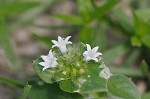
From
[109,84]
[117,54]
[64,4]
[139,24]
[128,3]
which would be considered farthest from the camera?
[64,4]

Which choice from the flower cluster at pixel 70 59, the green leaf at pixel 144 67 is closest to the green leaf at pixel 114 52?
the green leaf at pixel 144 67

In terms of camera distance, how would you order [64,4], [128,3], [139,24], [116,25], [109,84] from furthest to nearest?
[64,4] → [128,3] → [116,25] → [139,24] → [109,84]

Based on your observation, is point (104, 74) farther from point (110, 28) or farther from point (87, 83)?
point (110, 28)

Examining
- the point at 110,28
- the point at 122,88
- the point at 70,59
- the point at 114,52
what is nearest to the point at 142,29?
the point at 114,52

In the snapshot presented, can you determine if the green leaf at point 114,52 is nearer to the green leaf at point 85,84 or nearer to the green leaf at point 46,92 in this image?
the green leaf at point 46,92

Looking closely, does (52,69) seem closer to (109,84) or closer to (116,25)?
(109,84)

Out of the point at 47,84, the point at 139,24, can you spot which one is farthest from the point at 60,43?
the point at 139,24

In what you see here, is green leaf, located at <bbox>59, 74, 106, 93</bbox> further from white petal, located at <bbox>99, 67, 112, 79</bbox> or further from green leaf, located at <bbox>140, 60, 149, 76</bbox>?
green leaf, located at <bbox>140, 60, 149, 76</bbox>

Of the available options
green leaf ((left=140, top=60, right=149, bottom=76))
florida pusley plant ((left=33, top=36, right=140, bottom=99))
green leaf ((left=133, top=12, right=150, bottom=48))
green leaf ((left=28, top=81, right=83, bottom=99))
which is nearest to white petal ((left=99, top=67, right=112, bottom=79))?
florida pusley plant ((left=33, top=36, right=140, bottom=99))

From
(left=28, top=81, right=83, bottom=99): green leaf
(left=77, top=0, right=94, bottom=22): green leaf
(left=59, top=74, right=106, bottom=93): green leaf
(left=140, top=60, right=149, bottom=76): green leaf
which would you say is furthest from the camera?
(left=77, top=0, right=94, bottom=22): green leaf
